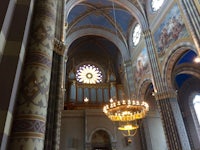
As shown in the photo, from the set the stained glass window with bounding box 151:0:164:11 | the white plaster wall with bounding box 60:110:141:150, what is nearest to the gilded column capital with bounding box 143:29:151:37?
the stained glass window with bounding box 151:0:164:11

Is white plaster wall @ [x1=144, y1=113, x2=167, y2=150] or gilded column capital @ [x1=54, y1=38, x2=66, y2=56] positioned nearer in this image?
gilded column capital @ [x1=54, y1=38, x2=66, y2=56]

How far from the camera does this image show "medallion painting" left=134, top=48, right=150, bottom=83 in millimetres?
12289

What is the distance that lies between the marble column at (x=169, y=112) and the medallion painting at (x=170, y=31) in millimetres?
656

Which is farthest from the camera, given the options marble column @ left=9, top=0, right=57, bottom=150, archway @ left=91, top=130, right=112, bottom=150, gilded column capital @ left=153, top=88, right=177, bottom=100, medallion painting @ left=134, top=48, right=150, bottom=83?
archway @ left=91, top=130, right=112, bottom=150

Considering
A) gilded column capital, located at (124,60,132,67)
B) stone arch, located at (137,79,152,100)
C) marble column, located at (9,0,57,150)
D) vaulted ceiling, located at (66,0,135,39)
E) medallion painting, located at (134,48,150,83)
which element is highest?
vaulted ceiling, located at (66,0,135,39)

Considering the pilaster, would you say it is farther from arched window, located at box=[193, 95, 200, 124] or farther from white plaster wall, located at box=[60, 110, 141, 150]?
arched window, located at box=[193, 95, 200, 124]

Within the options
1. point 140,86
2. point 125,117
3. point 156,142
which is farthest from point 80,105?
point 125,117

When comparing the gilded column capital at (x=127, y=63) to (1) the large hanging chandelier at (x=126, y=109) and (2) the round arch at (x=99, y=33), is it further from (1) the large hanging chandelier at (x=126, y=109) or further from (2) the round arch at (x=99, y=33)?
(1) the large hanging chandelier at (x=126, y=109)

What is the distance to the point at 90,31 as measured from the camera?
16.3 meters

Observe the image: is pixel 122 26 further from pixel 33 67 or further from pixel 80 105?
pixel 33 67

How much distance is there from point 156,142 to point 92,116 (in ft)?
15.5

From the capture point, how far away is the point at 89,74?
19453 mm

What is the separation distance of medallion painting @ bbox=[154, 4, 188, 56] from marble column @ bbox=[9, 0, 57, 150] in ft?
25.3

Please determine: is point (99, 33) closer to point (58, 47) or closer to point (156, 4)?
point (156, 4)
